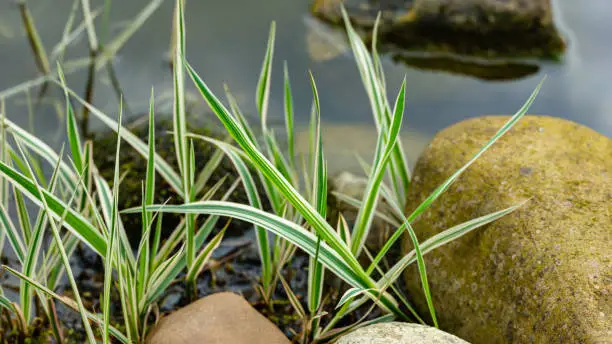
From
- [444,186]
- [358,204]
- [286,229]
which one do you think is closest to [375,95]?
[358,204]

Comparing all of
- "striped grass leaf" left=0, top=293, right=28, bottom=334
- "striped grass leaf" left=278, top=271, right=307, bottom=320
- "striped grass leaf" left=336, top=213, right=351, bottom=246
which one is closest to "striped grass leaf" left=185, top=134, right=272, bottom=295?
"striped grass leaf" left=278, top=271, right=307, bottom=320

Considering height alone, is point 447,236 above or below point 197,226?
above

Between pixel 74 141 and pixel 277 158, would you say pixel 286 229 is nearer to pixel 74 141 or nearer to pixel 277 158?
pixel 277 158

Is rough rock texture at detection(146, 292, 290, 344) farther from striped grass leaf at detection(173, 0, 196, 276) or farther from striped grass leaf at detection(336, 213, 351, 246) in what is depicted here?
striped grass leaf at detection(336, 213, 351, 246)

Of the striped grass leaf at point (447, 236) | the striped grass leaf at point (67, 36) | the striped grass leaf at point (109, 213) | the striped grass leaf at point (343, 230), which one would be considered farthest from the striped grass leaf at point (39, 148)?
the striped grass leaf at point (447, 236)

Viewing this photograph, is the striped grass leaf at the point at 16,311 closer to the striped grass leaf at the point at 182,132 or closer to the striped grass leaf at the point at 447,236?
the striped grass leaf at the point at 182,132

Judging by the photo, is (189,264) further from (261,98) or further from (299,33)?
(299,33)
